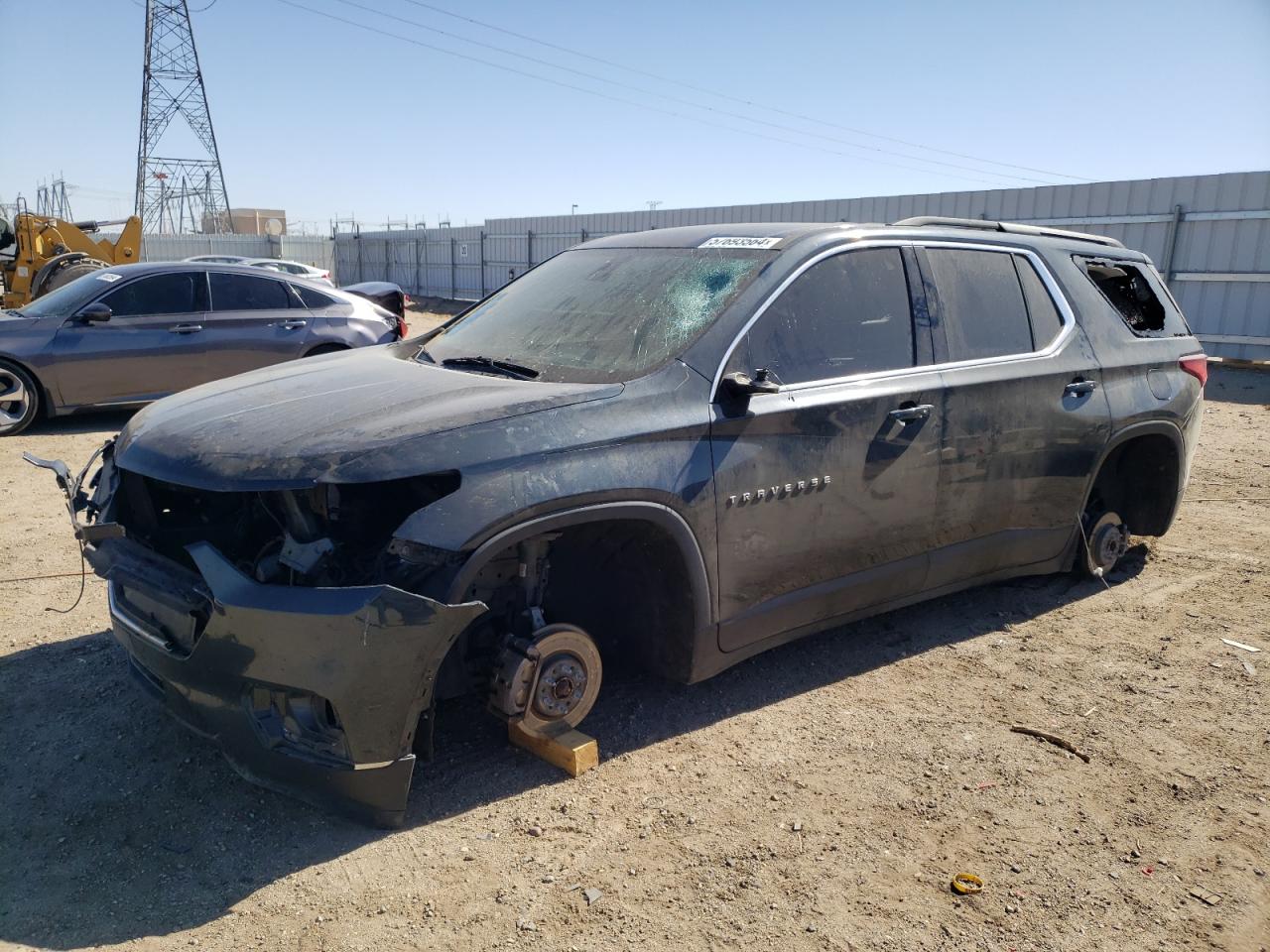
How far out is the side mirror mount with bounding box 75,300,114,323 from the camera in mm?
8711

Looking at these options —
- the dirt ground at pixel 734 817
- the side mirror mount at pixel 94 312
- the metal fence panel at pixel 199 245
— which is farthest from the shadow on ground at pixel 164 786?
the metal fence panel at pixel 199 245

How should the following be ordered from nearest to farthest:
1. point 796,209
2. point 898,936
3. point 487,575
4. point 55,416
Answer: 1. point 898,936
2. point 487,575
3. point 55,416
4. point 796,209

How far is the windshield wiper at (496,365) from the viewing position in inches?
140

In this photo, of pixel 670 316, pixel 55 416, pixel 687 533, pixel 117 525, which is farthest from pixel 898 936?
pixel 55 416

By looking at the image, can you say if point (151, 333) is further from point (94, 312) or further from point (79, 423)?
point (79, 423)

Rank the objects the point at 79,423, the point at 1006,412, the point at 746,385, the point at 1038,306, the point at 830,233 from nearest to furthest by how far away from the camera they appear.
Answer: the point at 746,385 < the point at 830,233 < the point at 1006,412 < the point at 1038,306 < the point at 79,423

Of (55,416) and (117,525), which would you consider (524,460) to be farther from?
(55,416)

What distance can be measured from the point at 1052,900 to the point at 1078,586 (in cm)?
294

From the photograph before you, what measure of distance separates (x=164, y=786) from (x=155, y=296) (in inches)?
278

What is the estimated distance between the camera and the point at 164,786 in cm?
320

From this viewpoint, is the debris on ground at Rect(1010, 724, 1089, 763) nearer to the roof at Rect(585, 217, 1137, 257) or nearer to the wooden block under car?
the wooden block under car

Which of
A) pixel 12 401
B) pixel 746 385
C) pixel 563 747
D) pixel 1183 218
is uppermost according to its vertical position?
pixel 1183 218

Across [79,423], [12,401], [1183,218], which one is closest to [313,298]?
[79,423]

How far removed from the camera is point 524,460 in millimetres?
2938
